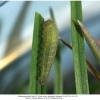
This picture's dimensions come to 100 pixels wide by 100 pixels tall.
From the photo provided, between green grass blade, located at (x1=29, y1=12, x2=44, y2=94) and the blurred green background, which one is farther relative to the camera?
the blurred green background

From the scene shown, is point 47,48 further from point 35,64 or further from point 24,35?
point 24,35

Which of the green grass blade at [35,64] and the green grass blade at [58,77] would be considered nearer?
the green grass blade at [35,64]

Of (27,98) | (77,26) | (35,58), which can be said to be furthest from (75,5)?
(27,98)

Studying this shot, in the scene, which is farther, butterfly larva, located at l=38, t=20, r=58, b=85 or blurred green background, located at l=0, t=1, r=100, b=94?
blurred green background, located at l=0, t=1, r=100, b=94

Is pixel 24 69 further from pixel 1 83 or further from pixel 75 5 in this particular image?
pixel 75 5

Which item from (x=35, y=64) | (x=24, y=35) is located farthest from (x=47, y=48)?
(x=24, y=35)
